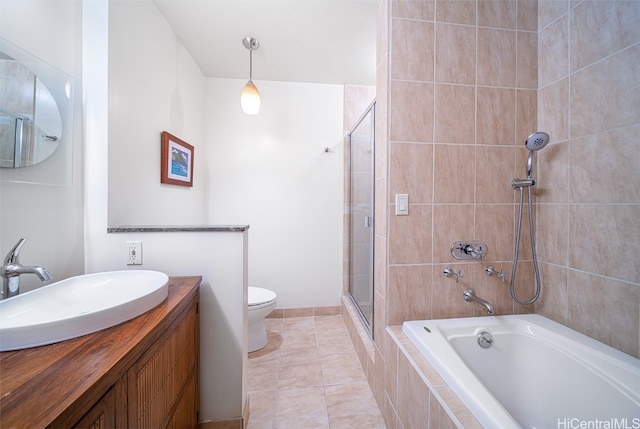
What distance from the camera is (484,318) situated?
52.1 inches

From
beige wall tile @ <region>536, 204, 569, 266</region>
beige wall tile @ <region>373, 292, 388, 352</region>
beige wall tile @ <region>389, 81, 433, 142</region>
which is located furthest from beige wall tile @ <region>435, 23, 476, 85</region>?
beige wall tile @ <region>373, 292, 388, 352</region>

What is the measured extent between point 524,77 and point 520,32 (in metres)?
0.25

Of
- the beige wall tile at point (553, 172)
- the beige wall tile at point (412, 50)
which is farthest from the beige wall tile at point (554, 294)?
the beige wall tile at point (412, 50)

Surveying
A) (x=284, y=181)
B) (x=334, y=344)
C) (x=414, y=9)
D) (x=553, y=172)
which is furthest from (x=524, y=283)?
(x=284, y=181)

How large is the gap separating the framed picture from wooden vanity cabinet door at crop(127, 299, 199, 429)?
1.06 meters

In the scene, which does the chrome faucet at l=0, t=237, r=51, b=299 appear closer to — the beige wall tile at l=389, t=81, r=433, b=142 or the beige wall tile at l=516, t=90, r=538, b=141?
the beige wall tile at l=389, t=81, r=433, b=142

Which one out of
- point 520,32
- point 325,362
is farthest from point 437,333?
point 520,32

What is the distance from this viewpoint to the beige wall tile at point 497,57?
1.34 meters

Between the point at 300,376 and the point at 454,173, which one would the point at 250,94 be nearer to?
the point at 454,173

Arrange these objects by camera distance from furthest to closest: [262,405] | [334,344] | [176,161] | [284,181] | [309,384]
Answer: [284,181], [334,344], [176,161], [309,384], [262,405]

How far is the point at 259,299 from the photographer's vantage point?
190cm

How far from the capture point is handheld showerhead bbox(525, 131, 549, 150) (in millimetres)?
1204

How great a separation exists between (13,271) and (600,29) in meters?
2.56

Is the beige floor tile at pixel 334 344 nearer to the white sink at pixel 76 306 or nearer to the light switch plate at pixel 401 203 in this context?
the light switch plate at pixel 401 203
